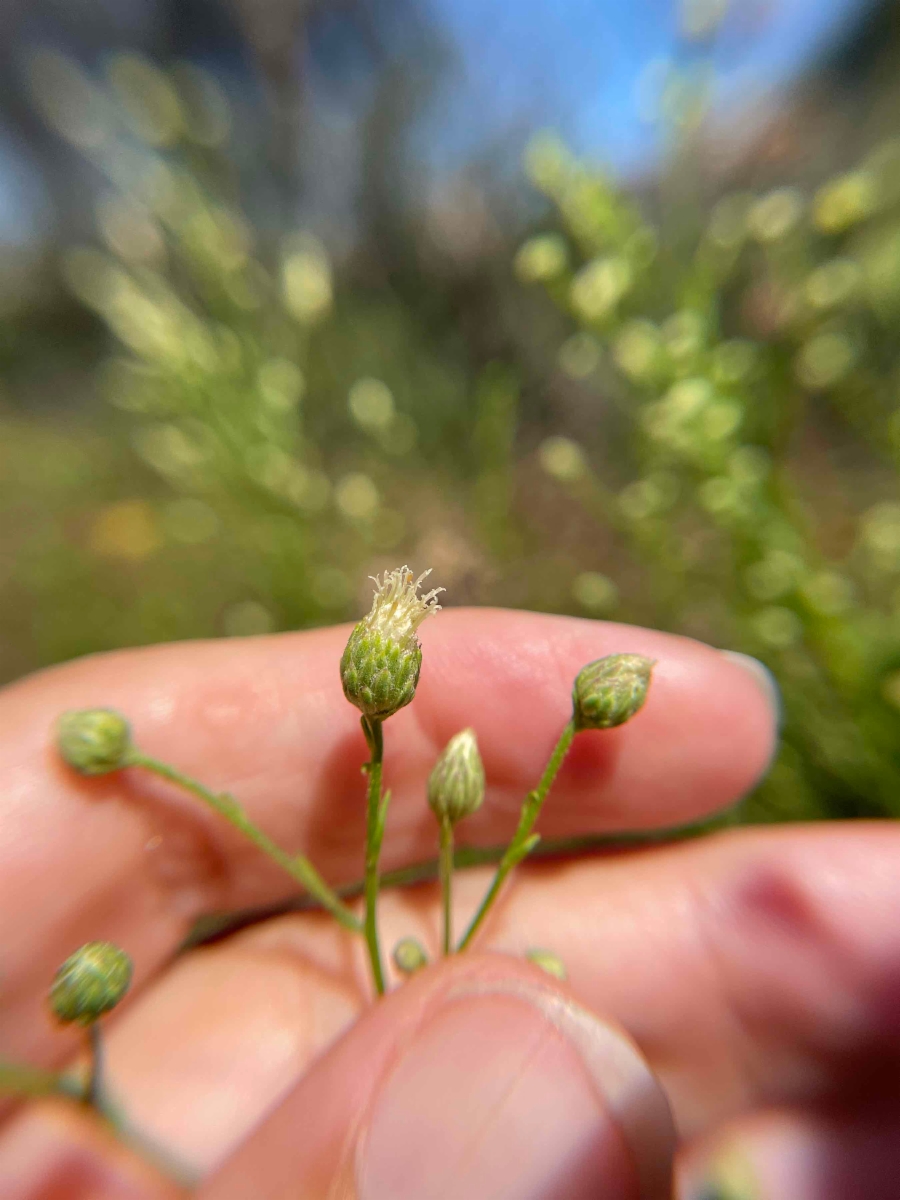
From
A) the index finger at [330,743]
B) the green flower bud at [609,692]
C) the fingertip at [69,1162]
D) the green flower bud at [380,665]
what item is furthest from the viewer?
the index finger at [330,743]

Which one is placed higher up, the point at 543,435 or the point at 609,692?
the point at 543,435

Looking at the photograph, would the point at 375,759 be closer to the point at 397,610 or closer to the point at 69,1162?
the point at 397,610

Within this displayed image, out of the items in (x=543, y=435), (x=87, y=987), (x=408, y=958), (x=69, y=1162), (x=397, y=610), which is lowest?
(x=69, y=1162)

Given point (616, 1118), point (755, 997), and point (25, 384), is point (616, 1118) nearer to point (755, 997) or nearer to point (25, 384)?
point (755, 997)

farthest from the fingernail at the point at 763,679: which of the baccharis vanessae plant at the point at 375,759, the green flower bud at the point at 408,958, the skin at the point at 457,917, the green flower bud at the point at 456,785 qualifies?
the green flower bud at the point at 408,958

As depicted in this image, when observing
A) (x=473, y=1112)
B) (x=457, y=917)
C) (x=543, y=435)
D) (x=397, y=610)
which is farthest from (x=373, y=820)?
(x=543, y=435)

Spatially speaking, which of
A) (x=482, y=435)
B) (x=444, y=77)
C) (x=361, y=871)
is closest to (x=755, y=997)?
(x=361, y=871)

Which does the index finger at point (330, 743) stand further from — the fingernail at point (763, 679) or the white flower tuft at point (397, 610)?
the white flower tuft at point (397, 610)
